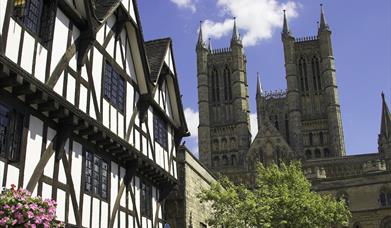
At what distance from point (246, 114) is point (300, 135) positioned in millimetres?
9769

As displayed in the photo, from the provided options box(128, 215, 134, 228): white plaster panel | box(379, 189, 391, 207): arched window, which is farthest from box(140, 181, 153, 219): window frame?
box(379, 189, 391, 207): arched window

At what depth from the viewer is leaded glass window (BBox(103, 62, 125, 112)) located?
48.6ft

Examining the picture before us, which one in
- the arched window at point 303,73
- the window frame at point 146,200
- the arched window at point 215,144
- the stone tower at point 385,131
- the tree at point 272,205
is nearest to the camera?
the window frame at point 146,200

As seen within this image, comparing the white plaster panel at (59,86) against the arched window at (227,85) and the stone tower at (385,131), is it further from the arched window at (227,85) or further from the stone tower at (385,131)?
the arched window at (227,85)

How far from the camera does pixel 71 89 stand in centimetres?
1251

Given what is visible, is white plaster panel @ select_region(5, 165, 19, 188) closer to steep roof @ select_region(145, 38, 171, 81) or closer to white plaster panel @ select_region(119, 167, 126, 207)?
white plaster panel @ select_region(119, 167, 126, 207)

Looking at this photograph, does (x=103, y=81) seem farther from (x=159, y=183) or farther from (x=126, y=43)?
(x=159, y=183)

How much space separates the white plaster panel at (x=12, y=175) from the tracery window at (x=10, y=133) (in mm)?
195

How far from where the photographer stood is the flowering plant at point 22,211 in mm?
7610

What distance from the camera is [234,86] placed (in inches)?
3287

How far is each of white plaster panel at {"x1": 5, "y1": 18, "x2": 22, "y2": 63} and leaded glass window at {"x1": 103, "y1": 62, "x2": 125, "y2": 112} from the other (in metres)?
4.32

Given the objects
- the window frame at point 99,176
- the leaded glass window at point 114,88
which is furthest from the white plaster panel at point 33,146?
the leaded glass window at point 114,88

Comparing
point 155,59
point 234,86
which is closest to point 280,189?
point 155,59

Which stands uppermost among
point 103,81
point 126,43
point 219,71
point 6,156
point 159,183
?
point 219,71
